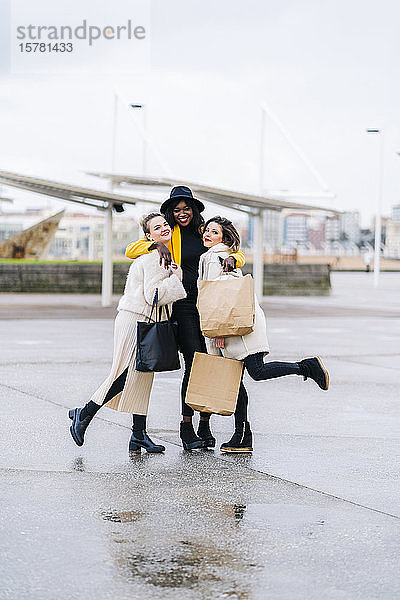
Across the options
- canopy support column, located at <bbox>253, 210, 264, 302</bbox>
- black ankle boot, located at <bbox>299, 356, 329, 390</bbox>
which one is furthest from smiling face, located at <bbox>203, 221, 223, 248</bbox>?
canopy support column, located at <bbox>253, 210, 264, 302</bbox>

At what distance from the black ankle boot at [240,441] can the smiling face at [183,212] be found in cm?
139

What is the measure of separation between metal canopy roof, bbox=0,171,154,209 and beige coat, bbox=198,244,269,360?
17.1 meters

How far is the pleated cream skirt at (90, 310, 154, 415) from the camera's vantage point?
6.71 meters

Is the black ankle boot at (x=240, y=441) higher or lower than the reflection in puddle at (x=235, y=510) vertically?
higher

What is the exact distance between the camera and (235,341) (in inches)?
267

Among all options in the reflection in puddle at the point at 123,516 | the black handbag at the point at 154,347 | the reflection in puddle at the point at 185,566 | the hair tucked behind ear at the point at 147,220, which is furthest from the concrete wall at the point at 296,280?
the reflection in puddle at the point at 185,566

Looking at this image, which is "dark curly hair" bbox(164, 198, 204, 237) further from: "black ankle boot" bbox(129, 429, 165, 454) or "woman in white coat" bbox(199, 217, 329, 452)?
"black ankle boot" bbox(129, 429, 165, 454)

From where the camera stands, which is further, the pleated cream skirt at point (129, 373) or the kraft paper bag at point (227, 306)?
the pleated cream skirt at point (129, 373)

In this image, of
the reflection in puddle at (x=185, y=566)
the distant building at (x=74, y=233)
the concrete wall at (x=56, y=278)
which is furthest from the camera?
the distant building at (x=74, y=233)

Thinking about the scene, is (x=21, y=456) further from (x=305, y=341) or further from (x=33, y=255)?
(x=33, y=255)

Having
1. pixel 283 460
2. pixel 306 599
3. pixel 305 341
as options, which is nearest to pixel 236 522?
pixel 306 599

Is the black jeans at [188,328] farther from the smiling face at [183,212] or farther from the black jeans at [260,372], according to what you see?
the smiling face at [183,212]

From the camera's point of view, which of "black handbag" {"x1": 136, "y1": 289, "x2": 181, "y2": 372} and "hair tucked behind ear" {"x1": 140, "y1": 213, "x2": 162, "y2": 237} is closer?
"black handbag" {"x1": 136, "y1": 289, "x2": 181, "y2": 372}

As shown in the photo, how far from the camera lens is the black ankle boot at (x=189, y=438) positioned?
695 centimetres
